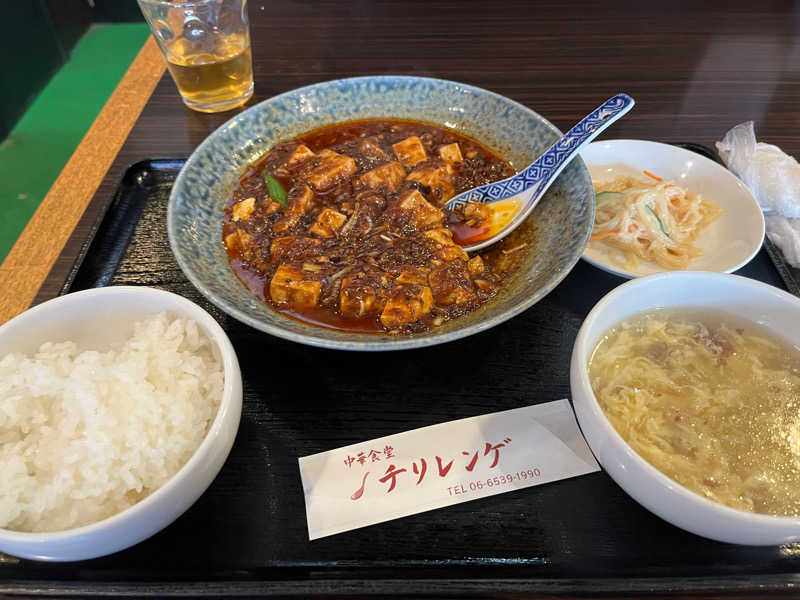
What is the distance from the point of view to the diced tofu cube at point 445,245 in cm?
176

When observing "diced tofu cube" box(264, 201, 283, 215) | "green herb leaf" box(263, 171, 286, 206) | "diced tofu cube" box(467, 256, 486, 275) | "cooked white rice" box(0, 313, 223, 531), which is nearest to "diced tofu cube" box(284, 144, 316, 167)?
"green herb leaf" box(263, 171, 286, 206)

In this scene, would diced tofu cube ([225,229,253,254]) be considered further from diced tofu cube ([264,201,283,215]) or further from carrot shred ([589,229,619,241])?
carrot shred ([589,229,619,241])

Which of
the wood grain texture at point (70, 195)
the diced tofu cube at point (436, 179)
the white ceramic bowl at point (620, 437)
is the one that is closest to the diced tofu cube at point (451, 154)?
the diced tofu cube at point (436, 179)

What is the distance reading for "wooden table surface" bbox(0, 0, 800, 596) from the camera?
2670 mm

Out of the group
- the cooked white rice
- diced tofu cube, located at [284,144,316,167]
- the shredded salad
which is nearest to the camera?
the cooked white rice

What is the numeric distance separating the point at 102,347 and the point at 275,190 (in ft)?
2.83

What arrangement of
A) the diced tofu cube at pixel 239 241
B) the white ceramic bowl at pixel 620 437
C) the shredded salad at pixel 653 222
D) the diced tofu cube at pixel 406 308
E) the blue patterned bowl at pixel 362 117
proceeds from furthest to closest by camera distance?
the shredded salad at pixel 653 222 → the diced tofu cube at pixel 239 241 → the diced tofu cube at pixel 406 308 → the blue patterned bowl at pixel 362 117 → the white ceramic bowl at pixel 620 437

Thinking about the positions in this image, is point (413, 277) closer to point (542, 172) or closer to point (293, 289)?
point (293, 289)

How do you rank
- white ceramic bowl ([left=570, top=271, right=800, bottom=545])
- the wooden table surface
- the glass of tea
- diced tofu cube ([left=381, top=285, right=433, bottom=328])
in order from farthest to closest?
the wooden table surface
the glass of tea
diced tofu cube ([left=381, top=285, right=433, bottom=328])
white ceramic bowl ([left=570, top=271, right=800, bottom=545])

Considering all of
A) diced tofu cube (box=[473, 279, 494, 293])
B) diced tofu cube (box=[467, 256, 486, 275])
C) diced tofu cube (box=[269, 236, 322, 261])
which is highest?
diced tofu cube (box=[269, 236, 322, 261])

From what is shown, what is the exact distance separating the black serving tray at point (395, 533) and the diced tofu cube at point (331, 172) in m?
0.78

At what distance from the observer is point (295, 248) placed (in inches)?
71.5

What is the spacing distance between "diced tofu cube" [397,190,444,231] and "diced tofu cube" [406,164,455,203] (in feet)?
0.47

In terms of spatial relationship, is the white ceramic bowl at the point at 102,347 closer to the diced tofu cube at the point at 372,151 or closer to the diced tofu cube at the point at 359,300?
the diced tofu cube at the point at 359,300
